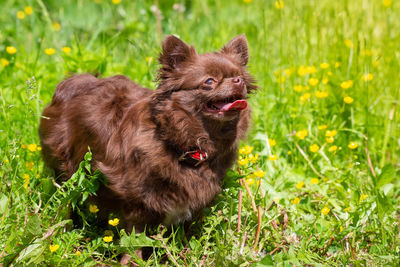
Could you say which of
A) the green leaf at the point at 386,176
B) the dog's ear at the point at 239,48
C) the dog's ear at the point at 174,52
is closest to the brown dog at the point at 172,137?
the dog's ear at the point at 174,52

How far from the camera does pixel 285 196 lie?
359 centimetres

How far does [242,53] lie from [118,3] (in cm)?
304

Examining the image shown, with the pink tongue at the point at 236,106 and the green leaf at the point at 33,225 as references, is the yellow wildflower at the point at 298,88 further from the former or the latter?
the green leaf at the point at 33,225

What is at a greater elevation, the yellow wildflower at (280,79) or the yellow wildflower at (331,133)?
the yellow wildflower at (280,79)

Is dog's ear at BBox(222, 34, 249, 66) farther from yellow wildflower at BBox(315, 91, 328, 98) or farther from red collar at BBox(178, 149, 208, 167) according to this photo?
yellow wildflower at BBox(315, 91, 328, 98)

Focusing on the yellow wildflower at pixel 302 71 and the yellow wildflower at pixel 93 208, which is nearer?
the yellow wildflower at pixel 93 208

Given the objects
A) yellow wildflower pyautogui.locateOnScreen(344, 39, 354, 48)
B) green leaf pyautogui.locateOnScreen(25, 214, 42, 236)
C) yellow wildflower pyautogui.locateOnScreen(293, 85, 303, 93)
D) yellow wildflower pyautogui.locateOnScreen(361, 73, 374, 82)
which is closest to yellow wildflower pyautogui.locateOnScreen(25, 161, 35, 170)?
green leaf pyautogui.locateOnScreen(25, 214, 42, 236)

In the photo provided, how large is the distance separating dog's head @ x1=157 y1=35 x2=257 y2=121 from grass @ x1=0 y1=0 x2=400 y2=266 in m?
0.48

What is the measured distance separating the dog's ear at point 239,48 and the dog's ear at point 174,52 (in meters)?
0.33

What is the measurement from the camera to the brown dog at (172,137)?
2863 millimetres

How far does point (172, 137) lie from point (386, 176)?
1.68m

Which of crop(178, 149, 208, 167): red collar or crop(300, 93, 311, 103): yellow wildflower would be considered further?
crop(300, 93, 311, 103): yellow wildflower

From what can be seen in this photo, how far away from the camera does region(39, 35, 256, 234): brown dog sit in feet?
9.39

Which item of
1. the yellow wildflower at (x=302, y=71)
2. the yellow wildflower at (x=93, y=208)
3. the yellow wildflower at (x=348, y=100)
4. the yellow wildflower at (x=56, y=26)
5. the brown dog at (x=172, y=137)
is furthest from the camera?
the yellow wildflower at (x=56, y=26)
